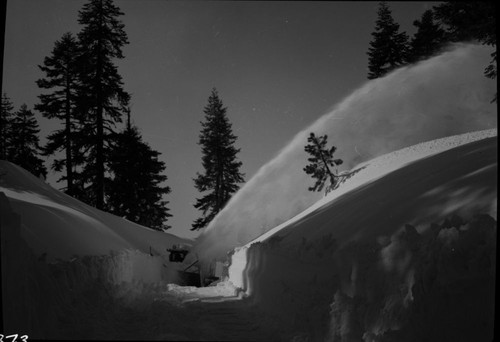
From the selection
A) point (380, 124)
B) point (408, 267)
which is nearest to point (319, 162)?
point (380, 124)

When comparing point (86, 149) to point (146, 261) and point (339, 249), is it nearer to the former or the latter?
point (146, 261)

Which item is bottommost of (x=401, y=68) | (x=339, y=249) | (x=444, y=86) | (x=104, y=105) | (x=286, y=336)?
(x=286, y=336)

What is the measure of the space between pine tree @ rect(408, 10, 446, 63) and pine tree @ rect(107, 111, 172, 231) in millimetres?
28763

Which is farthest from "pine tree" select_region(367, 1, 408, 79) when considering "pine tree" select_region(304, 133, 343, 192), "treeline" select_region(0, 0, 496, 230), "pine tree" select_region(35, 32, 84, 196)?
"pine tree" select_region(35, 32, 84, 196)

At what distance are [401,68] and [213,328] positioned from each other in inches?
1432

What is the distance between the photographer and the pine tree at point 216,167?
37938 mm

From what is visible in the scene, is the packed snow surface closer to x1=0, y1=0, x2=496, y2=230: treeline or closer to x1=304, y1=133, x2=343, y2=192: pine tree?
x1=0, y1=0, x2=496, y2=230: treeline

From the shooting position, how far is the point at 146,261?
1280cm

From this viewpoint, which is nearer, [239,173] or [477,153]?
[477,153]

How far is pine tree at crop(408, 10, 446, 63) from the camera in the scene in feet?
102

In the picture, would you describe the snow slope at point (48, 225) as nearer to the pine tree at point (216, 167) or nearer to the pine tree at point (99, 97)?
the pine tree at point (99, 97)

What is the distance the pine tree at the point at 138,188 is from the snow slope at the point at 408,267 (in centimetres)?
2092

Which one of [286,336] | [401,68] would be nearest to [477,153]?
[286,336]

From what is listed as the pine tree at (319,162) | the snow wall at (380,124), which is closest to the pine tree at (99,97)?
the snow wall at (380,124)
